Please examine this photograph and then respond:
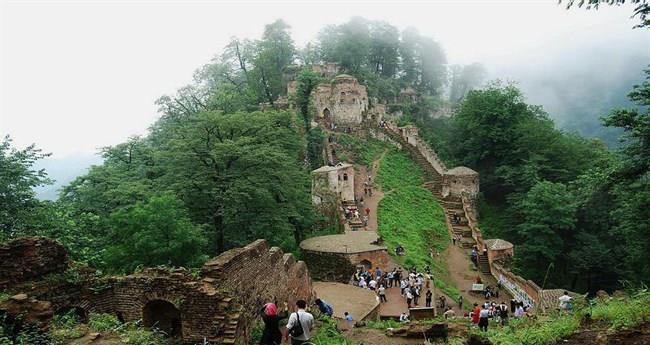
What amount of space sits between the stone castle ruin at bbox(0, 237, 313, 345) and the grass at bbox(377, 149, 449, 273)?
18.3 m

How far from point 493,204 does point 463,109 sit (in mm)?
10573

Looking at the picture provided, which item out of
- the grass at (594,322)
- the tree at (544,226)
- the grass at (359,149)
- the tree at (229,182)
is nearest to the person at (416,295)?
the tree at (229,182)

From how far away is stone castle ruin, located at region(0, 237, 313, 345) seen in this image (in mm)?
10180

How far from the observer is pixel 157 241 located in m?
19.1

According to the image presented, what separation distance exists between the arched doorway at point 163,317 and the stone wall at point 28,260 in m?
2.37

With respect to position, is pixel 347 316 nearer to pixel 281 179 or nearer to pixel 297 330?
pixel 297 330

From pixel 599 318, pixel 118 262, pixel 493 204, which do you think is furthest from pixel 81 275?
pixel 493 204

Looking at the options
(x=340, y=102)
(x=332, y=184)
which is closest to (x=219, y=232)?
(x=332, y=184)

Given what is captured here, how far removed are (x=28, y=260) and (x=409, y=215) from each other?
96.0ft

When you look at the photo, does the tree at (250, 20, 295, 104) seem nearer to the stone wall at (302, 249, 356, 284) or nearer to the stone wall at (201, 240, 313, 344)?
the stone wall at (302, 249, 356, 284)

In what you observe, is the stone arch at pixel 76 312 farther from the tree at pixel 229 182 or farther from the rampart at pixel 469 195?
the rampart at pixel 469 195

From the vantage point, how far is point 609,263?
1242 inches

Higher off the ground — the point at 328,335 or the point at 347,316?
the point at 328,335

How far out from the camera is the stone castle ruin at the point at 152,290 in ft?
33.4
